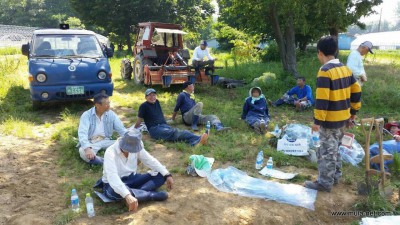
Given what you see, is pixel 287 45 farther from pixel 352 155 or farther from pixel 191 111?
pixel 352 155

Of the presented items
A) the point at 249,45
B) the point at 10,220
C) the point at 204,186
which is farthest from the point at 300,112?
the point at 249,45

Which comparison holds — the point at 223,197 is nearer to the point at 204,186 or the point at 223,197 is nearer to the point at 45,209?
the point at 204,186

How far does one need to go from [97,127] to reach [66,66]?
8.47 feet

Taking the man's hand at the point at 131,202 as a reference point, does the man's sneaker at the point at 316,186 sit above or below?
below

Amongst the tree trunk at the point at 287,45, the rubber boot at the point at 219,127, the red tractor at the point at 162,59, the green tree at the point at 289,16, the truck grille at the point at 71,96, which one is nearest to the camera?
the rubber boot at the point at 219,127

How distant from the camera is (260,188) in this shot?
3.95 m

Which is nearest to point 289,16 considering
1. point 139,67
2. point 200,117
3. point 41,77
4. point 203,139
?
point 139,67

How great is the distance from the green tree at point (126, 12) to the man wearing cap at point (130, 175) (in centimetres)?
2419

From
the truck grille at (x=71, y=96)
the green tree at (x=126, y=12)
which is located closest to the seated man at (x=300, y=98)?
the truck grille at (x=71, y=96)

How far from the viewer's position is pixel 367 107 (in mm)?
8375

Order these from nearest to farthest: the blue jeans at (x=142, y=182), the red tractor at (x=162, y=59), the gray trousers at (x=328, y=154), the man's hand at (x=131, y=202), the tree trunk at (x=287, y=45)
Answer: the man's hand at (x=131, y=202), the blue jeans at (x=142, y=182), the gray trousers at (x=328, y=154), the red tractor at (x=162, y=59), the tree trunk at (x=287, y=45)

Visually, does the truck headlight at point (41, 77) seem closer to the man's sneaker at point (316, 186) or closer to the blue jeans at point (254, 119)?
the blue jeans at point (254, 119)

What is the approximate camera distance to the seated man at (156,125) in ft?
17.9

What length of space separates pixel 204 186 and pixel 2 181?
2541 mm
